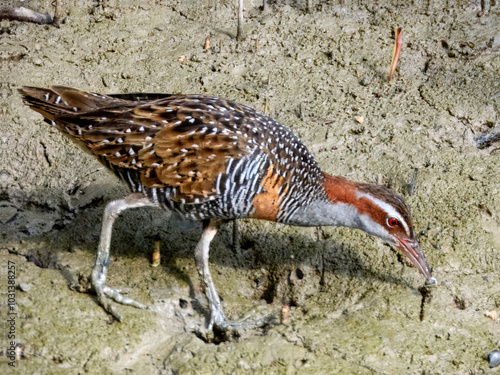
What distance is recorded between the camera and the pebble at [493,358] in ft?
15.7

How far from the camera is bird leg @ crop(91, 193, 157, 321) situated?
17.3ft

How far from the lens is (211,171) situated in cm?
495

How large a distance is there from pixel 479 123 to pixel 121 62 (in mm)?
4335

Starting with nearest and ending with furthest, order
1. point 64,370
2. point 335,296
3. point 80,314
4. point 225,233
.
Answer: point 64,370, point 80,314, point 335,296, point 225,233

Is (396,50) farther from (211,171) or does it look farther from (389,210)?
(211,171)

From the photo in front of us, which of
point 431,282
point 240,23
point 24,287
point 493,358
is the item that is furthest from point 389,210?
point 240,23

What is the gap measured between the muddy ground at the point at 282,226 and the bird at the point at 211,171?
0.43m

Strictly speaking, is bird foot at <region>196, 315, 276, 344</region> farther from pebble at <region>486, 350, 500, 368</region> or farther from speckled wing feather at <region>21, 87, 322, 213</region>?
pebble at <region>486, 350, 500, 368</region>

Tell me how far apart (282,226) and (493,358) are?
2.35 meters

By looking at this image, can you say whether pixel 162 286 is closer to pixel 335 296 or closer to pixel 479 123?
pixel 335 296

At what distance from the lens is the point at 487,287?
5438 millimetres

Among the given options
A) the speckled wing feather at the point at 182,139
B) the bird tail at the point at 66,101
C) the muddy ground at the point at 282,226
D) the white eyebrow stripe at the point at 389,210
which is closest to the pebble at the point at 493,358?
the muddy ground at the point at 282,226

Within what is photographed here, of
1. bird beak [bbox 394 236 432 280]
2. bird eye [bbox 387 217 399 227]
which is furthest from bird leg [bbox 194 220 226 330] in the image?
bird beak [bbox 394 236 432 280]

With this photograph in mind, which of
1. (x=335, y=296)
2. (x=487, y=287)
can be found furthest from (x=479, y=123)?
(x=335, y=296)
